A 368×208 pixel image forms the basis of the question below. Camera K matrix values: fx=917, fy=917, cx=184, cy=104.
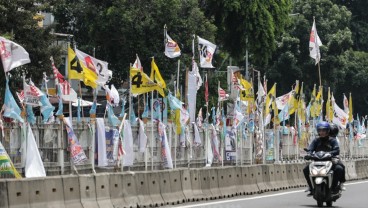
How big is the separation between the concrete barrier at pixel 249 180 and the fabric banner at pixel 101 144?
3749 mm

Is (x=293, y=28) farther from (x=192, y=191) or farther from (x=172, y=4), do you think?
(x=192, y=191)

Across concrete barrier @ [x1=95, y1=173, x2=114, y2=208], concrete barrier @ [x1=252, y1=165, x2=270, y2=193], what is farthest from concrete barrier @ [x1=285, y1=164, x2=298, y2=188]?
concrete barrier @ [x1=95, y1=173, x2=114, y2=208]

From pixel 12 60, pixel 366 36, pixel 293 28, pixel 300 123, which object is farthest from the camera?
pixel 366 36

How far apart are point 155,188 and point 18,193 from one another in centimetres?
469

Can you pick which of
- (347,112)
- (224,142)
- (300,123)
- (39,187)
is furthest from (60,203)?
(347,112)

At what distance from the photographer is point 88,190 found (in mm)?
15773

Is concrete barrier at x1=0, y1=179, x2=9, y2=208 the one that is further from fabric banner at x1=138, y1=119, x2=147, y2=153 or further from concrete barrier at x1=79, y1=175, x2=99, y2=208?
fabric banner at x1=138, y1=119, x2=147, y2=153

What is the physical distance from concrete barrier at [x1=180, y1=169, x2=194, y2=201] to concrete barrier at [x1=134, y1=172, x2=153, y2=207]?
163 centimetres

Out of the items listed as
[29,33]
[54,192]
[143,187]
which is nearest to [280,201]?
[143,187]

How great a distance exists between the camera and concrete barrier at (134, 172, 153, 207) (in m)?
17.5

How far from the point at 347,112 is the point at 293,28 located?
24.2m

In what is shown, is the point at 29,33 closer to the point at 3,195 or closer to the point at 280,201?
the point at 280,201

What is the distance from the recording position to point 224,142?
32.6m

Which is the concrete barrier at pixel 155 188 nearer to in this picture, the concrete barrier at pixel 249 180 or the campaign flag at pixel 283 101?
the concrete barrier at pixel 249 180
